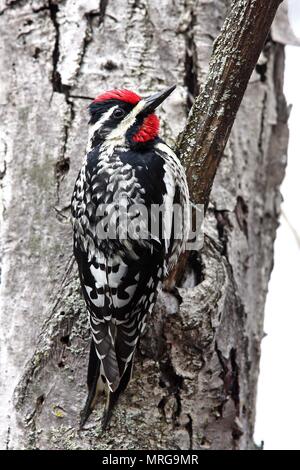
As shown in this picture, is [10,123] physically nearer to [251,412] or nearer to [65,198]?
[65,198]

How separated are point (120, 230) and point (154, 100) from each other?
2.02 feet

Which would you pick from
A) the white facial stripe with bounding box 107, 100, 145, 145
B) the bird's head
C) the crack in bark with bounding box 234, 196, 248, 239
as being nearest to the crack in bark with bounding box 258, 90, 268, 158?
the crack in bark with bounding box 234, 196, 248, 239

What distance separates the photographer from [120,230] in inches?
122

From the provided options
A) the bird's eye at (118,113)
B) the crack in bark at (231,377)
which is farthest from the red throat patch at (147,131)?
the crack in bark at (231,377)

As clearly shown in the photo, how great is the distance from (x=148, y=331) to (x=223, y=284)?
1.18ft

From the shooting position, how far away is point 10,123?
11.7ft

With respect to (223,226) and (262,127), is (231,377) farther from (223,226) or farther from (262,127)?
(262,127)

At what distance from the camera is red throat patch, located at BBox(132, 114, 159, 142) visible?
3.42 metres

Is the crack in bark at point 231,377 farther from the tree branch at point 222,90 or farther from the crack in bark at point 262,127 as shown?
the crack in bark at point 262,127

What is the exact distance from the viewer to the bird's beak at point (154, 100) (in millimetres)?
3312

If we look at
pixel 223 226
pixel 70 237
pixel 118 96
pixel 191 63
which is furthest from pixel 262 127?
pixel 70 237

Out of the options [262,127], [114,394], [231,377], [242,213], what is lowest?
[114,394]

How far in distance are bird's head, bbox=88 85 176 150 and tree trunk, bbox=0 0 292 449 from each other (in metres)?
0.13

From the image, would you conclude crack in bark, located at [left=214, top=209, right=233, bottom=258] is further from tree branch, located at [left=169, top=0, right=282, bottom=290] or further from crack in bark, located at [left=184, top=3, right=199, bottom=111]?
crack in bark, located at [left=184, top=3, right=199, bottom=111]
